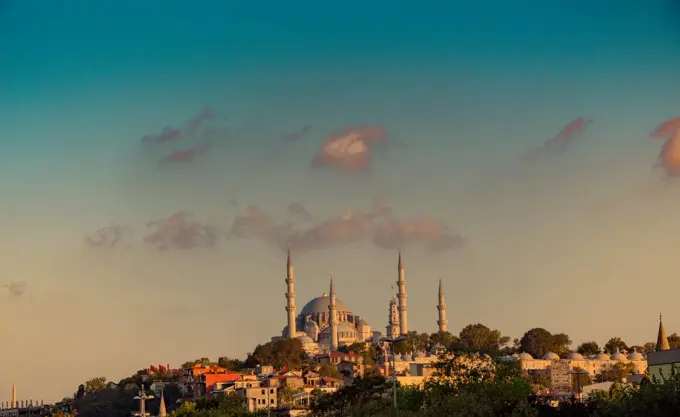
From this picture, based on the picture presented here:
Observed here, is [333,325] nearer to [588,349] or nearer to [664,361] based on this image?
[588,349]

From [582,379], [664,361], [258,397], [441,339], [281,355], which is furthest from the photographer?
[441,339]

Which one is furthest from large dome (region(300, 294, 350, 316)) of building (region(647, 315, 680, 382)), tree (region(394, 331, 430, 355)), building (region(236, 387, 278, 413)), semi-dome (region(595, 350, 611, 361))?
building (region(647, 315, 680, 382))

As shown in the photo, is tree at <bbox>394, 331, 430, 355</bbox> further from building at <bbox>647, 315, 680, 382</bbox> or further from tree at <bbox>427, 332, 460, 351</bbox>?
building at <bbox>647, 315, 680, 382</bbox>

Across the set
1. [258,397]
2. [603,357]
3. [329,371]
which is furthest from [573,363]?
[258,397]

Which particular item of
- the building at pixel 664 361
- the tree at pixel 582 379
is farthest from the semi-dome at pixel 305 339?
the building at pixel 664 361

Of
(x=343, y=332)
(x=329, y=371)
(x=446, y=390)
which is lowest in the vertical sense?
(x=446, y=390)

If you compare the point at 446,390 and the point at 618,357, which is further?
the point at 618,357

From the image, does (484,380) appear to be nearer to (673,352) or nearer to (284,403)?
(673,352)

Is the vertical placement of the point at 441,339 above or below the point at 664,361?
above

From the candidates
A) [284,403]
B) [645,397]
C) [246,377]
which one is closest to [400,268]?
[246,377]
